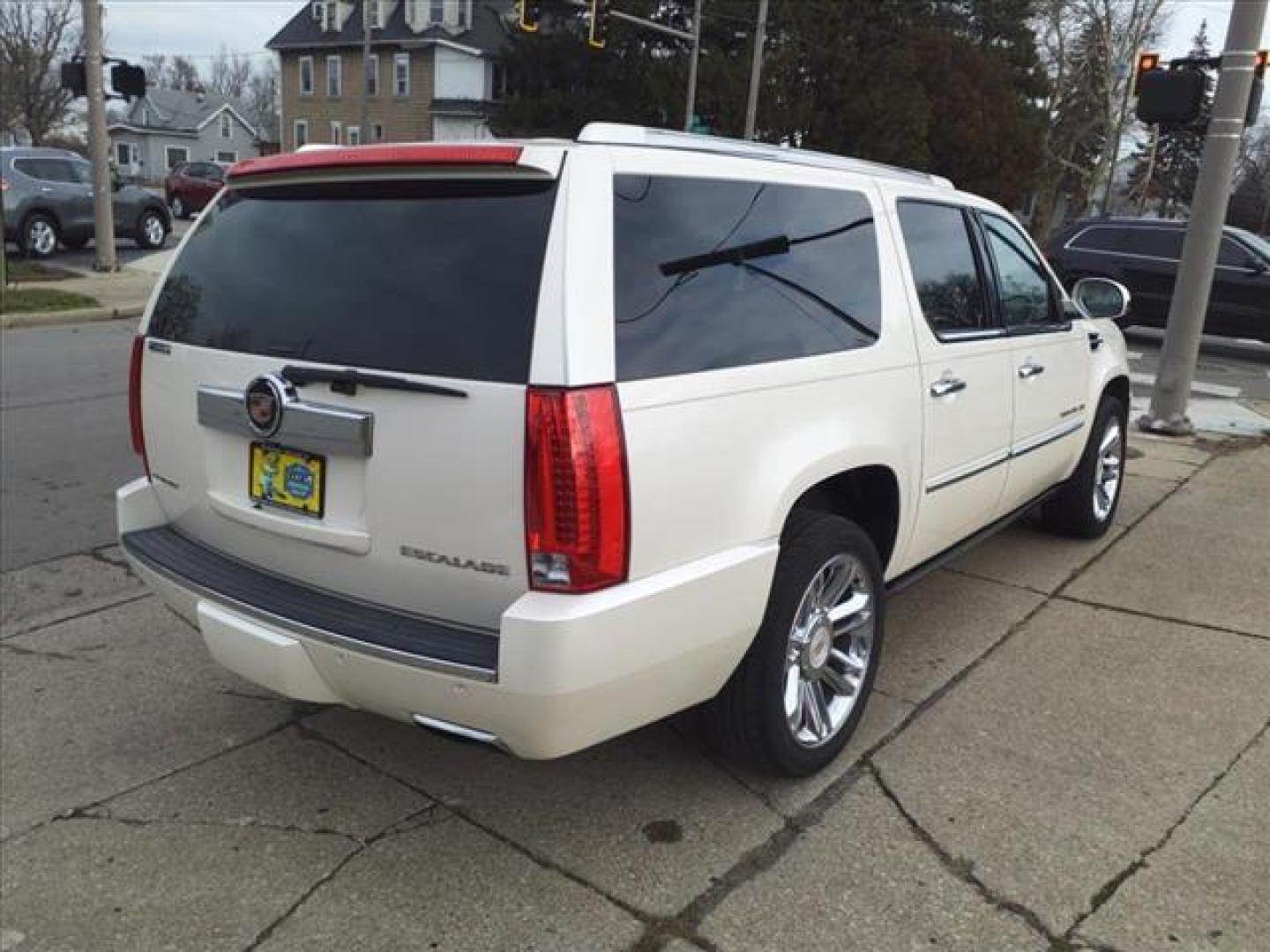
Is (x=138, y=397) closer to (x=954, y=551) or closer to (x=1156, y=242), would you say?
(x=954, y=551)

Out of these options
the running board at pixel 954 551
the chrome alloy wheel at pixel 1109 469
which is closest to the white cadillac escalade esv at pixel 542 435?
the running board at pixel 954 551

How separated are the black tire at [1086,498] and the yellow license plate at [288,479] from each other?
3.86 m

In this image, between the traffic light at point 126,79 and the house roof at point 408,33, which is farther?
the house roof at point 408,33

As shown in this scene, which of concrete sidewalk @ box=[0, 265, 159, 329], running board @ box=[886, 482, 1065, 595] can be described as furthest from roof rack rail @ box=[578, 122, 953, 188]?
concrete sidewalk @ box=[0, 265, 159, 329]

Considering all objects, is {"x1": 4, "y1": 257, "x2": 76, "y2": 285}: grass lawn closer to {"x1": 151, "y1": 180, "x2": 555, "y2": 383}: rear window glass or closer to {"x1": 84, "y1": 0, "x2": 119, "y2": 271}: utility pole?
{"x1": 84, "y1": 0, "x2": 119, "y2": 271}: utility pole

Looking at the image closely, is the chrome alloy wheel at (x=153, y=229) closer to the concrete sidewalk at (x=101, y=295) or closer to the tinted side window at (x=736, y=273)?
the concrete sidewalk at (x=101, y=295)

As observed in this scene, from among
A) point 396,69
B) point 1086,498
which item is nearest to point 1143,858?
point 1086,498

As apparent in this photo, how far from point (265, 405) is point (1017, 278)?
3.23 m

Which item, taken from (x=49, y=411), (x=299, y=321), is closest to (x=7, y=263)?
(x=49, y=411)

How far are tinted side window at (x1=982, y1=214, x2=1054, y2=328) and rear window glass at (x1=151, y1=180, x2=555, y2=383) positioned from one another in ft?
8.25

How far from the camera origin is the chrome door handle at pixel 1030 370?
440 cm

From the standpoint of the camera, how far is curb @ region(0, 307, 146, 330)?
42.1ft

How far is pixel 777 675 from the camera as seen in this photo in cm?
300

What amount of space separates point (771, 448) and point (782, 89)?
32.9 m
